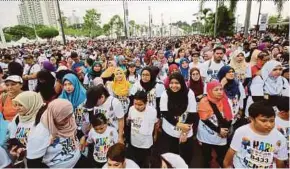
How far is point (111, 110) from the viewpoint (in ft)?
9.23

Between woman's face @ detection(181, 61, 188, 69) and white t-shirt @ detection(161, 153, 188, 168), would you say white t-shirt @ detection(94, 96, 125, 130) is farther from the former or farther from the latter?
woman's face @ detection(181, 61, 188, 69)

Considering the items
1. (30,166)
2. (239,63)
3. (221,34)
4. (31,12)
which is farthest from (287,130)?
(31,12)

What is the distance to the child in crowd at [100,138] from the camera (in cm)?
253

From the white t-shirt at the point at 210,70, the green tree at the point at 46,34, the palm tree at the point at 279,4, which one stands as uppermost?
the palm tree at the point at 279,4

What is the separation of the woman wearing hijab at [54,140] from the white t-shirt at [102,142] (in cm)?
33

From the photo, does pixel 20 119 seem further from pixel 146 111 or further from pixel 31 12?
pixel 31 12

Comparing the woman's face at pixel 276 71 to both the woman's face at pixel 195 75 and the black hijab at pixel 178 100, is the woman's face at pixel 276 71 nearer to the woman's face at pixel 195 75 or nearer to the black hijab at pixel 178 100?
the woman's face at pixel 195 75

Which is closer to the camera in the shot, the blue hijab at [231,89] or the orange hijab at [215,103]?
the orange hijab at [215,103]

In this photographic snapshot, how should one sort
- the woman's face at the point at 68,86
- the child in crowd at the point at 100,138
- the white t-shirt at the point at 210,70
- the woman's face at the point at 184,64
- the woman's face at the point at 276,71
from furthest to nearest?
1. the woman's face at the point at 184,64
2. the white t-shirt at the point at 210,70
3. the woman's face at the point at 276,71
4. the woman's face at the point at 68,86
5. the child in crowd at the point at 100,138

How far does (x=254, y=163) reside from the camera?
2090mm

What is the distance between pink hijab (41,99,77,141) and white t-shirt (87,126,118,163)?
44 centimetres

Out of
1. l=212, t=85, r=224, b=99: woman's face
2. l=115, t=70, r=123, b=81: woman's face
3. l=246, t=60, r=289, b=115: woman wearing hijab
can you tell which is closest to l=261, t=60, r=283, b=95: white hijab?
l=246, t=60, r=289, b=115: woman wearing hijab

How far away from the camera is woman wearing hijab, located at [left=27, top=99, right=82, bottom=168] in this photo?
194 centimetres

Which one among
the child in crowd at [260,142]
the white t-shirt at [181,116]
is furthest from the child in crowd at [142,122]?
the child in crowd at [260,142]
